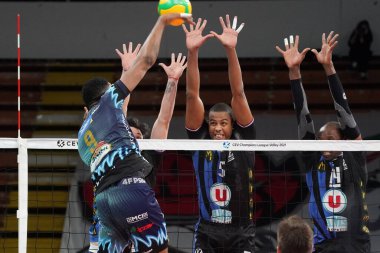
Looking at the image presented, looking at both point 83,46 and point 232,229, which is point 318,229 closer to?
point 232,229

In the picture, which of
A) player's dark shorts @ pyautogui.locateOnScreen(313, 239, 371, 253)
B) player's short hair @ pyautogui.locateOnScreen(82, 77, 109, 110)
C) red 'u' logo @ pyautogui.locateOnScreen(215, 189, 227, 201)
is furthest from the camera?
red 'u' logo @ pyautogui.locateOnScreen(215, 189, 227, 201)

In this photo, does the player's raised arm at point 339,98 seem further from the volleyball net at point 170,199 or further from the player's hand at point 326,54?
the volleyball net at point 170,199

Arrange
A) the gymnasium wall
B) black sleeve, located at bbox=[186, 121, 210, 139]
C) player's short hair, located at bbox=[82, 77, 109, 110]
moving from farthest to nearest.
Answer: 1. the gymnasium wall
2. black sleeve, located at bbox=[186, 121, 210, 139]
3. player's short hair, located at bbox=[82, 77, 109, 110]

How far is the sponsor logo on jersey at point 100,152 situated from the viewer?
7.20 metres

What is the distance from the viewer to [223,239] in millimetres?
8484

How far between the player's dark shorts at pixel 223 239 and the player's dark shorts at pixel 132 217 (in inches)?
56.6

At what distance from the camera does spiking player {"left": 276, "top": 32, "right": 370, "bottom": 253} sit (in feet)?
27.8

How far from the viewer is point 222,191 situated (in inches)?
341

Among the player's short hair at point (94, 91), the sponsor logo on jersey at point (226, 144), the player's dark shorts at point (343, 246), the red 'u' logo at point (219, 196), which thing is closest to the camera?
the player's short hair at point (94, 91)

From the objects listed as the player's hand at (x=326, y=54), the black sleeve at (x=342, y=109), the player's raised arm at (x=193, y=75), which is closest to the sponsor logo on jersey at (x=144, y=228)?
the player's raised arm at (x=193, y=75)

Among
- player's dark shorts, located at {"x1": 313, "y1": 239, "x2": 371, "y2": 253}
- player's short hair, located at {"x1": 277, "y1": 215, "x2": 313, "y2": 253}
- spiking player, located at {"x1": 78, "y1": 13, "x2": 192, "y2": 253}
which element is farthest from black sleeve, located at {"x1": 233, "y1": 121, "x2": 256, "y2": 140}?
player's short hair, located at {"x1": 277, "y1": 215, "x2": 313, "y2": 253}

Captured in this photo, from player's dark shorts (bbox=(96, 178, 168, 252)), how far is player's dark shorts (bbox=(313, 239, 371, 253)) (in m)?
2.07

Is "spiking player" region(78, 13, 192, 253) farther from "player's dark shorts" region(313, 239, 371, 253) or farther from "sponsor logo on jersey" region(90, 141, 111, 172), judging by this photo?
"player's dark shorts" region(313, 239, 371, 253)

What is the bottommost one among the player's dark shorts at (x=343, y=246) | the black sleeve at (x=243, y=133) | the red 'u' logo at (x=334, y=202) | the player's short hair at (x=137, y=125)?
the player's dark shorts at (x=343, y=246)
